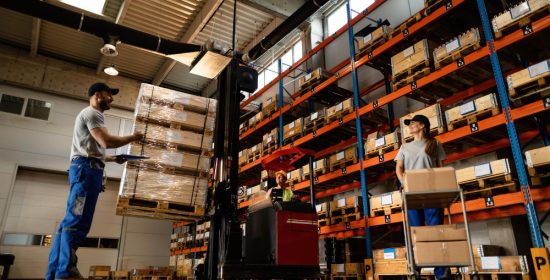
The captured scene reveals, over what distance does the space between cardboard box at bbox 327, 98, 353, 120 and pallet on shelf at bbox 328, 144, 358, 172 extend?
2.30ft

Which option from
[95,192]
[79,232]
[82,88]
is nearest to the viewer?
[79,232]

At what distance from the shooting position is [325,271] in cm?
640

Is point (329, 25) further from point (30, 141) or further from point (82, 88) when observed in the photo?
point (30, 141)

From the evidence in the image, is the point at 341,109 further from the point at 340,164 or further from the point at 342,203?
the point at 342,203

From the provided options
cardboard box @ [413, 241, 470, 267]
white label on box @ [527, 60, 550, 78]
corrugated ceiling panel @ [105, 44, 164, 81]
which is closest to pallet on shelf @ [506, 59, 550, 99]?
white label on box @ [527, 60, 550, 78]

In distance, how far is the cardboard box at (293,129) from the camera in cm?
840

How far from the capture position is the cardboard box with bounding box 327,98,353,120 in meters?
7.21

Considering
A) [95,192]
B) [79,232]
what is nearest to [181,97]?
[95,192]

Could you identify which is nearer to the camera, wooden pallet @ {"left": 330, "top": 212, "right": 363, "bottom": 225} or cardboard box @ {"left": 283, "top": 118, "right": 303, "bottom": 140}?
wooden pallet @ {"left": 330, "top": 212, "right": 363, "bottom": 225}

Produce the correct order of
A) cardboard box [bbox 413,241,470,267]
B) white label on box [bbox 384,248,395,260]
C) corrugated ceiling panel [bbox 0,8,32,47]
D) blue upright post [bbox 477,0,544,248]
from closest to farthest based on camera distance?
cardboard box [bbox 413,241,470,267] < blue upright post [bbox 477,0,544,248] < white label on box [bbox 384,248,395,260] < corrugated ceiling panel [bbox 0,8,32,47]

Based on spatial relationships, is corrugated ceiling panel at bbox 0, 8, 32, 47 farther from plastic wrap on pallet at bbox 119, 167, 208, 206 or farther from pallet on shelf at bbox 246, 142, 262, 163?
plastic wrap on pallet at bbox 119, 167, 208, 206

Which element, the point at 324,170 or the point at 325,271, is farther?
the point at 324,170

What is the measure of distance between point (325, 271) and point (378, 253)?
3.56 feet

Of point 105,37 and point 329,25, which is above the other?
point 329,25
